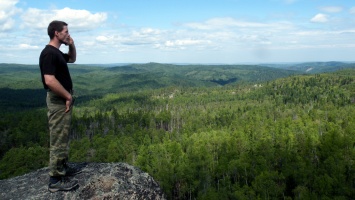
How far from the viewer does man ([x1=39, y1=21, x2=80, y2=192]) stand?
11.0 m

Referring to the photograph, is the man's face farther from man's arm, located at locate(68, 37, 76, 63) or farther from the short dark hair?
man's arm, located at locate(68, 37, 76, 63)

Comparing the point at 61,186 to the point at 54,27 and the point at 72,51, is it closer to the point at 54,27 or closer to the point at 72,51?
the point at 72,51

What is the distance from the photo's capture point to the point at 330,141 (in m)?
82.6

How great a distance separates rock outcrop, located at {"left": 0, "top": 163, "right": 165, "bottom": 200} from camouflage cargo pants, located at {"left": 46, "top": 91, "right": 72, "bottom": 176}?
43.8 inches

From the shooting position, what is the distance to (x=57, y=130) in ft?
38.6

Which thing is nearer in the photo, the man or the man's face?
the man

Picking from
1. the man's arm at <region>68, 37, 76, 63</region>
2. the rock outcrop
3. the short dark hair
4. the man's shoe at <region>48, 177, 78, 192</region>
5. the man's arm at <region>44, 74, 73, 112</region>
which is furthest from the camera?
the man's arm at <region>68, 37, 76, 63</region>

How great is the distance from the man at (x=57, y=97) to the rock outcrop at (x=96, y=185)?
0.49 meters

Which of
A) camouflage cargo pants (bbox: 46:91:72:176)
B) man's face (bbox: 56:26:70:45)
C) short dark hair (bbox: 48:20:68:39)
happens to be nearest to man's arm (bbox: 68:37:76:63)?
man's face (bbox: 56:26:70:45)

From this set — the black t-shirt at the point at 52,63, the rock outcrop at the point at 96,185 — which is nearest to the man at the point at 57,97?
the black t-shirt at the point at 52,63

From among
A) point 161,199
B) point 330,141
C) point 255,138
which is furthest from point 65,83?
point 255,138

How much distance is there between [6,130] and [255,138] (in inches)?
4236

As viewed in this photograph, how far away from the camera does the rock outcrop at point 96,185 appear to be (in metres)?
12.4

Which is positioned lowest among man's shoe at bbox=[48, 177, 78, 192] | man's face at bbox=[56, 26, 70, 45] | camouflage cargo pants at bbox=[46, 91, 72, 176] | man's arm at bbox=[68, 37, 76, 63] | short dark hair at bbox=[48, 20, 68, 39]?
man's shoe at bbox=[48, 177, 78, 192]
